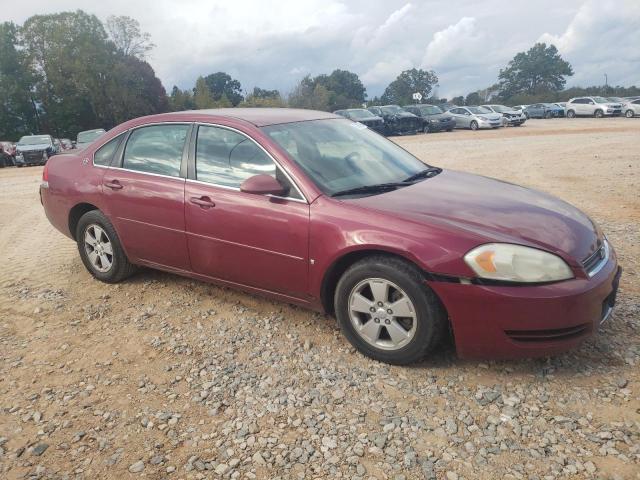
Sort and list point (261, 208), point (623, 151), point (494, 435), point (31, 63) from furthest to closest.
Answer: point (31, 63)
point (623, 151)
point (261, 208)
point (494, 435)

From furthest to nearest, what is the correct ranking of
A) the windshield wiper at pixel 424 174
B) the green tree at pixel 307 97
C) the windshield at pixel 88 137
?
the green tree at pixel 307 97 < the windshield at pixel 88 137 < the windshield wiper at pixel 424 174

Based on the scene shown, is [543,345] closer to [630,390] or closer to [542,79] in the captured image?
[630,390]

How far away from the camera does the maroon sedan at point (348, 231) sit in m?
2.99

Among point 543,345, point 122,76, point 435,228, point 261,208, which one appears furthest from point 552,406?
point 122,76

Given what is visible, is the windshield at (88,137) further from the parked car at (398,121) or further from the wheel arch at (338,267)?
the wheel arch at (338,267)

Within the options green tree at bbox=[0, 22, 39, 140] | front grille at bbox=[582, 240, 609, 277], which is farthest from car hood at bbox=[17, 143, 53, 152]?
green tree at bbox=[0, 22, 39, 140]

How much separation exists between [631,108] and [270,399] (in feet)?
128

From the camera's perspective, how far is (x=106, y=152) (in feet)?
15.9

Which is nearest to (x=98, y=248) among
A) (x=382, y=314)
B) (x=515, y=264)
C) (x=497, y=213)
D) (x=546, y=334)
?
(x=382, y=314)

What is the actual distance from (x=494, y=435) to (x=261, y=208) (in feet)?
6.71

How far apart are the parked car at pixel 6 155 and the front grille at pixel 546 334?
84.2ft

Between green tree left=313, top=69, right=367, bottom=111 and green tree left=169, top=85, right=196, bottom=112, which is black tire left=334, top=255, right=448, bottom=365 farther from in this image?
green tree left=313, top=69, right=367, bottom=111

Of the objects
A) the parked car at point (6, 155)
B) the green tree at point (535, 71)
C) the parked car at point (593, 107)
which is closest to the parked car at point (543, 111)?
the parked car at point (593, 107)

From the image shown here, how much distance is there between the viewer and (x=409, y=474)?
2477mm
